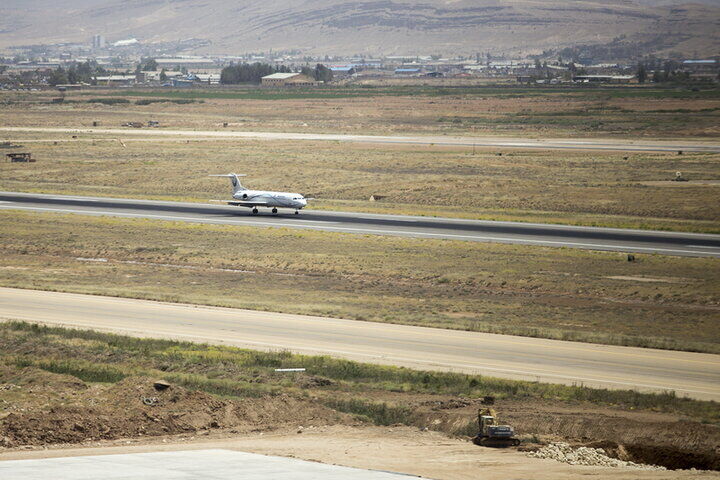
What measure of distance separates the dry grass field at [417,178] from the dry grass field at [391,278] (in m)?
18.7

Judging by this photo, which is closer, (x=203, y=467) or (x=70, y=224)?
(x=203, y=467)

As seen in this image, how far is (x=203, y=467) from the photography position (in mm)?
25344

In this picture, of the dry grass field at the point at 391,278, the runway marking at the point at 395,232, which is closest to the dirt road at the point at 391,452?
the dry grass field at the point at 391,278

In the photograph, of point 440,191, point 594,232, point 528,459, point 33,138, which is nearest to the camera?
point 528,459

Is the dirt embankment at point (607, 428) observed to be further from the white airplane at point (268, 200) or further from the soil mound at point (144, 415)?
the white airplane at point (268, 200)

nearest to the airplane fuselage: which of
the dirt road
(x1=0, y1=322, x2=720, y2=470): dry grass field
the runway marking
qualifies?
the runway marking

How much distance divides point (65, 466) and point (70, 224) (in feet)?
187

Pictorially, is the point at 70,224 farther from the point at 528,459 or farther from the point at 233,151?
the point at 528,459

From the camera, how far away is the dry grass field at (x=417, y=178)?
8781cm

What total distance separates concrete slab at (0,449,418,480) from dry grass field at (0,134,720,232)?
58449mm

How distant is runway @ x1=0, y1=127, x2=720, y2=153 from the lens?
431 feet

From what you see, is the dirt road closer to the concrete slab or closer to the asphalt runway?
the concrete slab

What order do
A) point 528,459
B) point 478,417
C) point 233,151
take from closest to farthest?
point 528,459 → point 478,417 → point 233,151

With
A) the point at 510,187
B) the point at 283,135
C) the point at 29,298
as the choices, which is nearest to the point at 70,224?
the point at 29,298
